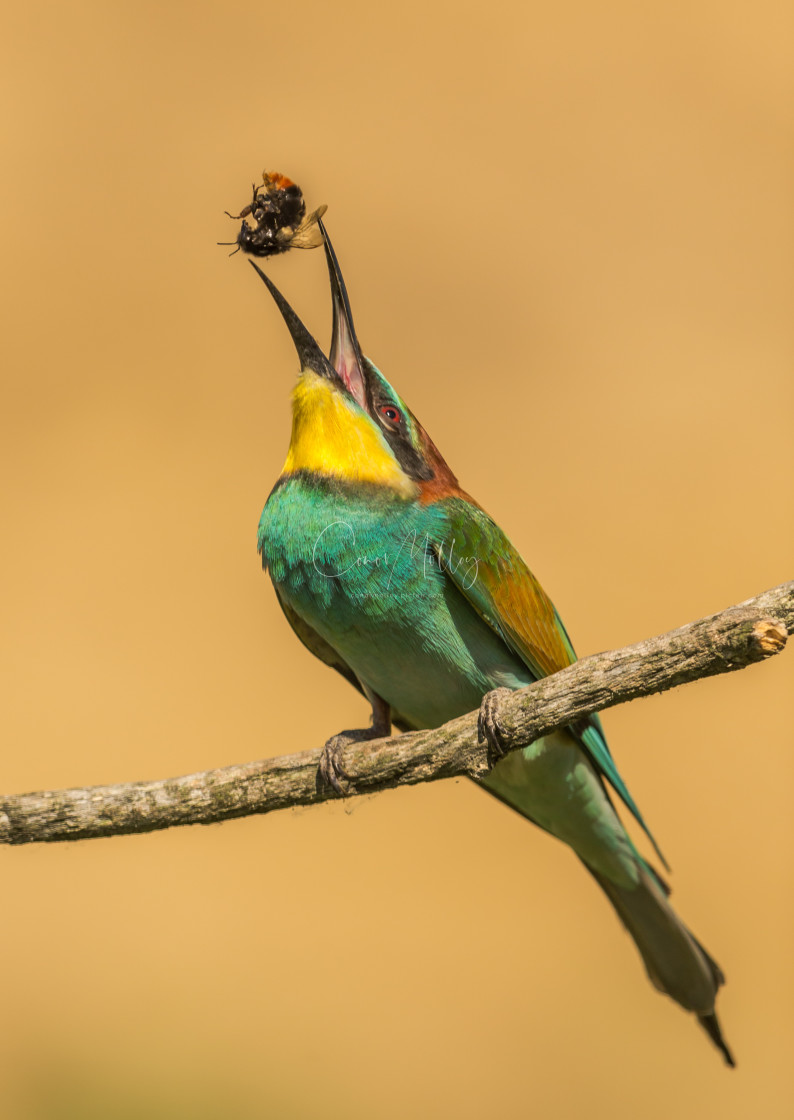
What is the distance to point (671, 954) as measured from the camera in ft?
5.91

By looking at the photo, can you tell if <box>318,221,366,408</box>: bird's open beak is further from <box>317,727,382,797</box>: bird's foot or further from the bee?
<box>317,727,382,797</box>: bird's foot

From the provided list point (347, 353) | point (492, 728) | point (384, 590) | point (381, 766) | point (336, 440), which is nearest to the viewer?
point (492, 728)

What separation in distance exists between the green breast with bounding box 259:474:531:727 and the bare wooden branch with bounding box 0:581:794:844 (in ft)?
0.58

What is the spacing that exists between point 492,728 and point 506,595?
0.35m

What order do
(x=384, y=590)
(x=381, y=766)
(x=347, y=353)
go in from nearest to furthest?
(x=381, y=766) < (x=384, y=590) < (x=347, y=353)

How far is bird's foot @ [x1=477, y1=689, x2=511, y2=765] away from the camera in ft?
4.06

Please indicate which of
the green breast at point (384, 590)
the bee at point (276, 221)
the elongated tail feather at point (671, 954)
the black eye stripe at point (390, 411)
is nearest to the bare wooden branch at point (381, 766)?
the green breast at point (384, 590)

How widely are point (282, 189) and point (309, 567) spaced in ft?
2.12

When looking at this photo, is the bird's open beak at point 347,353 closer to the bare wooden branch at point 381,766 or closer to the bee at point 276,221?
the bee at point 276,221

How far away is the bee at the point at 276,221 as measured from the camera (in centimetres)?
162

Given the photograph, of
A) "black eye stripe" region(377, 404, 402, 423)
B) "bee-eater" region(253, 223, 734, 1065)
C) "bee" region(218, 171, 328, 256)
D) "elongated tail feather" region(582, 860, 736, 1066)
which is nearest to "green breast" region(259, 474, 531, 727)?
"bee-eater" region(253, 223, 734, 1065)

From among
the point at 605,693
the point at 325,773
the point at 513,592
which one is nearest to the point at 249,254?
the point at 513,592

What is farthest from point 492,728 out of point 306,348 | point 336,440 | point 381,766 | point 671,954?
point 671,954

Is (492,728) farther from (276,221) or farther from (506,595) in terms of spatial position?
(276,221)
